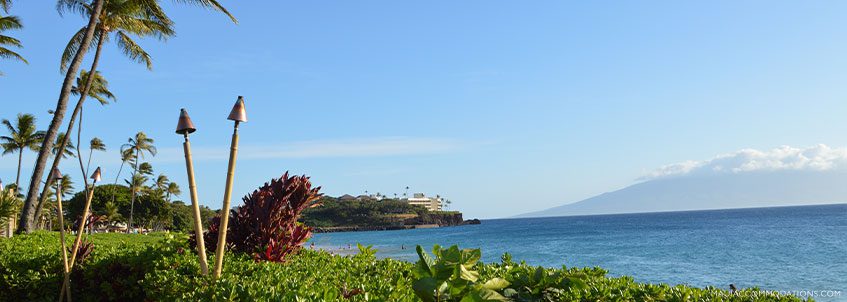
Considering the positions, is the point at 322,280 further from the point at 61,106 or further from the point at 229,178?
the point at 61,106

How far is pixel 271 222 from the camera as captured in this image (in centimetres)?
592

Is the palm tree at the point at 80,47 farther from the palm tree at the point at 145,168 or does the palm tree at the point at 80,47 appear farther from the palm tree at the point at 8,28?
the palm tree at the point at 145,168

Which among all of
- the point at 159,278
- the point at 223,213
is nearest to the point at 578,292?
the point at 223,213

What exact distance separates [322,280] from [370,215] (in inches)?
5957

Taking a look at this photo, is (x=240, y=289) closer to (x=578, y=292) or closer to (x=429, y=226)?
(x=578, y=292)

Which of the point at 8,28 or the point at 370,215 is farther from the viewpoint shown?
the point at 370,215

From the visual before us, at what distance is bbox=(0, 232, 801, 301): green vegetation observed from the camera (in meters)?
2.96

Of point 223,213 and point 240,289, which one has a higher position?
point 223,213

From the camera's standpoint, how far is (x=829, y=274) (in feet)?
106

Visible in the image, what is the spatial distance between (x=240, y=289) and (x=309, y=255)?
8.46 feet

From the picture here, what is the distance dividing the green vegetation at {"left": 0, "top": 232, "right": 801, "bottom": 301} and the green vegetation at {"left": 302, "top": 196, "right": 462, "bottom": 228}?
143m

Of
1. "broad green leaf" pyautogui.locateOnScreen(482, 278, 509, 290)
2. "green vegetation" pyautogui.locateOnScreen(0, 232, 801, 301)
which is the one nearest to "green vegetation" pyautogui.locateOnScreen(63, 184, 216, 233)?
"green vegetation" pyautogui.locateOnScreen(0, 232, 801, 301)

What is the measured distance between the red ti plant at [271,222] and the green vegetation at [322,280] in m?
0.17

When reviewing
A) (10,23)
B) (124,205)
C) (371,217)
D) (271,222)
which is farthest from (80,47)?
(371,217)
